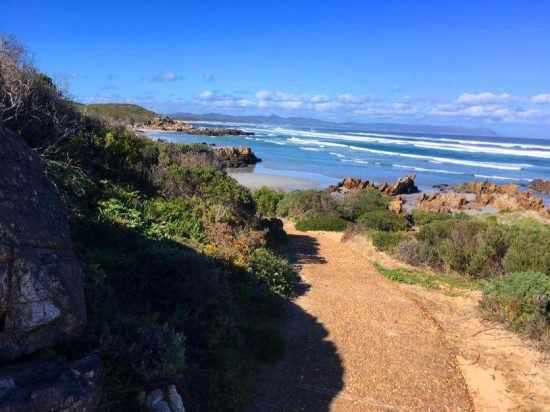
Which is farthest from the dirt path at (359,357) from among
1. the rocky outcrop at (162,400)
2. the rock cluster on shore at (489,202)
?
the rock cluster on shore at (489,202)

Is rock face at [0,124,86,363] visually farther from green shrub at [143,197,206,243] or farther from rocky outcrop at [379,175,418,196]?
rocky outcrop at [379,175,418,196]

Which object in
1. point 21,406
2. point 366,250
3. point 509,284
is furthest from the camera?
point 366,250

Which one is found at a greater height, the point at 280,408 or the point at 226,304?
the point at 226,304

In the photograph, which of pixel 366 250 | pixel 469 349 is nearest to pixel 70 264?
pixel 469 349

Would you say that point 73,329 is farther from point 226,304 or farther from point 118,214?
point 118,214

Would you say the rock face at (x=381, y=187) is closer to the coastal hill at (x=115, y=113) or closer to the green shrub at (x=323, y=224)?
the green shrub at (x=323, y=224)

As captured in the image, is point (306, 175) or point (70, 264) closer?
point (70, 264)

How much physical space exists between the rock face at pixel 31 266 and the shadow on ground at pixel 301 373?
2537mm

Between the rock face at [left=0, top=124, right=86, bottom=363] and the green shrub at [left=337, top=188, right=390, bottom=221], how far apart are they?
15880mm

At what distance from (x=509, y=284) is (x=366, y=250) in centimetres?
509

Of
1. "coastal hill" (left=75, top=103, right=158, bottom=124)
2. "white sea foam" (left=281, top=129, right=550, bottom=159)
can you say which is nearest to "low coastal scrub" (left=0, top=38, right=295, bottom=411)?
"coastal hill" (left=75, top=103, right=158, bottom=124)

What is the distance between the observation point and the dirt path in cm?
576

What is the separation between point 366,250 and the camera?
44.6 ft

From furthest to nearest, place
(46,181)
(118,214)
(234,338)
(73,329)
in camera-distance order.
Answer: (118,214)
(234,338)
(46,181)
(73,329)
